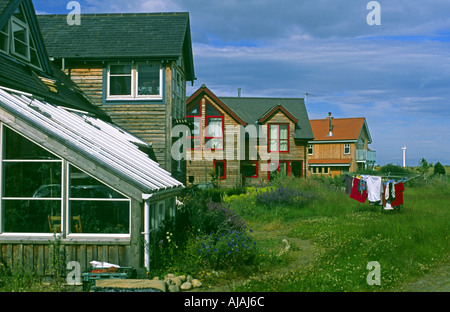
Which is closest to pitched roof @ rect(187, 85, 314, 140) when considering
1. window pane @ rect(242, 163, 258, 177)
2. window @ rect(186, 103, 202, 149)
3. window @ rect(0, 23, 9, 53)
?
window @ rect(186, 103, 202, 149)

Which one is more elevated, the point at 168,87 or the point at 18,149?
the point at 168,87

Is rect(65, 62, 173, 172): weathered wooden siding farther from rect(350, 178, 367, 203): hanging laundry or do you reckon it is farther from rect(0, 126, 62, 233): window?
rect(350, 178, 367, 203): hanging laundry

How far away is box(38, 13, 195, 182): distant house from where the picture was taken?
665 inches

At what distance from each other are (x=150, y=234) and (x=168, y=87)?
852cm

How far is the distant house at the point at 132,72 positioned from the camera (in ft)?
55.4

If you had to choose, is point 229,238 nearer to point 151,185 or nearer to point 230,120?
point 151,185

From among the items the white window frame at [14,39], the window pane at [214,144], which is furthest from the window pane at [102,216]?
the window pane at [214,144]

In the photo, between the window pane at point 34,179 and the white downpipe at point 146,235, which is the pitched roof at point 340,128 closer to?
the window pane at point 34,179

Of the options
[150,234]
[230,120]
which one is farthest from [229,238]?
[230,120]

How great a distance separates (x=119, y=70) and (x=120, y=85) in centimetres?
61

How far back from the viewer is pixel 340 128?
53.7m

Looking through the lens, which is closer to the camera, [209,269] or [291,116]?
[209,269]

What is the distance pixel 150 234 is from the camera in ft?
32.3
